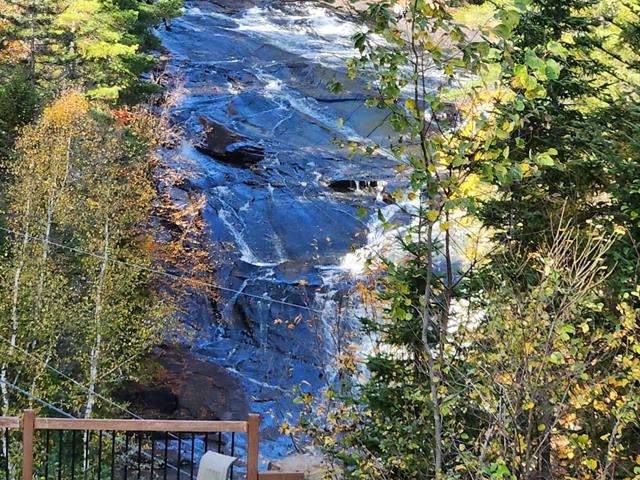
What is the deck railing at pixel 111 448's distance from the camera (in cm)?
479

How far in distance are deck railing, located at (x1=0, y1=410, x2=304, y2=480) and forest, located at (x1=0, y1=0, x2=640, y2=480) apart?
2.01ft

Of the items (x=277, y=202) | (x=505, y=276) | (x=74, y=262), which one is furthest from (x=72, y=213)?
(x=505, y=276)

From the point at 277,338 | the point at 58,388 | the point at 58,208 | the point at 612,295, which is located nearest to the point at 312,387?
the point at 277,338

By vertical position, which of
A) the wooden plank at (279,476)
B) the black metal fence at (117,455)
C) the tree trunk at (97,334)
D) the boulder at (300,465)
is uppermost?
the wooden plank at (279,476)

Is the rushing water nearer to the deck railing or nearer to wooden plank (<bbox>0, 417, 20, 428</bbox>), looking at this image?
the deck railing

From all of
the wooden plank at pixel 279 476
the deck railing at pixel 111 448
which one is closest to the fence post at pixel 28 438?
the deck railing at pixel 111 448

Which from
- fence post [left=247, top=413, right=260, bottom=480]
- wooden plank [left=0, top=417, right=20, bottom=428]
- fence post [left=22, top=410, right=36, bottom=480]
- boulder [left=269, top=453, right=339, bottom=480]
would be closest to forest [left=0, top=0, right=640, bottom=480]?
boulder [left=269, top=453, right=339, bottom=480]

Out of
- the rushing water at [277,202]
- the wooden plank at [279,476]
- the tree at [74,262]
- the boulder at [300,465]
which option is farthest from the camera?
the rushing water at [277,202]

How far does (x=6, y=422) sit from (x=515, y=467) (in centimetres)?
378

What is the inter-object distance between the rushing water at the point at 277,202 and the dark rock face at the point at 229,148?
0.26m

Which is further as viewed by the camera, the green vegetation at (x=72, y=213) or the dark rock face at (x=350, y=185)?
the dark rock face at (x=350, y=185)

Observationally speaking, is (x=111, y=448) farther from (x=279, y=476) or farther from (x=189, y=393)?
(x=279, y=476)

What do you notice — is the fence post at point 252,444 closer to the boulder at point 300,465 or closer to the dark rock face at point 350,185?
the boulder at point 300,465

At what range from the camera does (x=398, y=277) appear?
3260mm
